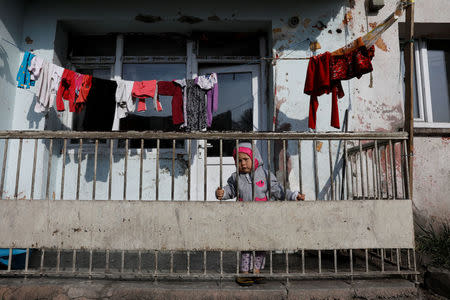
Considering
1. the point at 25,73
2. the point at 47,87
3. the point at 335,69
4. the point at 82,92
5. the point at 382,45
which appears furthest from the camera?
the point at 382,45

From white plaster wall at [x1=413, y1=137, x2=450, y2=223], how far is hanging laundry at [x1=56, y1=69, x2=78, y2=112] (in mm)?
5547

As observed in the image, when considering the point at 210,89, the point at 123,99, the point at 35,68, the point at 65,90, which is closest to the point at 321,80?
the point at 210,89

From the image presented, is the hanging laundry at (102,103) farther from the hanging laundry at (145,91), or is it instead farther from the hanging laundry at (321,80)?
the hanging laundry at (321,80)

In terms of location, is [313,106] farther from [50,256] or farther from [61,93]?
[50,256]

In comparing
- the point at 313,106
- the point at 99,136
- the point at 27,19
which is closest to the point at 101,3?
the point at 27,19

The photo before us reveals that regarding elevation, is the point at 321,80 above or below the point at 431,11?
below

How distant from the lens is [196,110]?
15.5 feet

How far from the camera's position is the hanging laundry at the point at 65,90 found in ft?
14.9

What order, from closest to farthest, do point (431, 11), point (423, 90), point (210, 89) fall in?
point (210, 89) < point (431, 11) < point (423, 90)

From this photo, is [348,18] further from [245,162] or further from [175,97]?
[245,162]

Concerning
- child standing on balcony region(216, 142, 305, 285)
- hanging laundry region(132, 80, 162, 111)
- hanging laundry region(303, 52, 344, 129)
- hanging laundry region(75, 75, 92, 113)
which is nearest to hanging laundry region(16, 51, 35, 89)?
hanging laundry region(75, 75, 92, 113)

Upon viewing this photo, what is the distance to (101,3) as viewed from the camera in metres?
5.01

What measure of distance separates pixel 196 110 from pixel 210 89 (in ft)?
1.32

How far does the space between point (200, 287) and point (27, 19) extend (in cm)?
516
